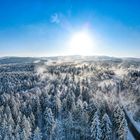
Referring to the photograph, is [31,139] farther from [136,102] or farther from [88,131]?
[136,102]

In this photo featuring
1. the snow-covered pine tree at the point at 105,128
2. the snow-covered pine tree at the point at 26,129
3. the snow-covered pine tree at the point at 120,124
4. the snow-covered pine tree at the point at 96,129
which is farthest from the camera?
the snow-covered pine tree at the point at 26,129

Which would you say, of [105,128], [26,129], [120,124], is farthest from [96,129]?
[26,129]

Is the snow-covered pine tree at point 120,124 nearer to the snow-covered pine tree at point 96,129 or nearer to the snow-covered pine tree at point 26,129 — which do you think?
the snow-covered pine tree at point 96,129

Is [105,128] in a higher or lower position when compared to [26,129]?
higher

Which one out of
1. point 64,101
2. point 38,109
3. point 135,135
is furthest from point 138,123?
point 38,109

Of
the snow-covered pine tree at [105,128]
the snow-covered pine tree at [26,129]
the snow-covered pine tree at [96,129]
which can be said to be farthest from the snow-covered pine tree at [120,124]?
the snow-covered pine tree at [26,129]

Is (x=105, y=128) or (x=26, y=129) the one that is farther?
Result: (x=26, y=129)

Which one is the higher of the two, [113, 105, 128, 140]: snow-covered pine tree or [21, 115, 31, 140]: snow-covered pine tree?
[113, 105, 128, 140]: snow-covered pine tree

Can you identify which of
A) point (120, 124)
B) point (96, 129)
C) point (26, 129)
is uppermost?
point (120, 124)

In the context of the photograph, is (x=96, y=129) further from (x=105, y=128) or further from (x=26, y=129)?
(x=26, y=129)

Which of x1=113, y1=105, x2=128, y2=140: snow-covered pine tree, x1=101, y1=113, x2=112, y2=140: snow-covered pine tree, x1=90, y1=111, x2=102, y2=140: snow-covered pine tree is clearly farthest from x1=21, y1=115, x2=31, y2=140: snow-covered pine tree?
x1=113, y1=105, x2=128, y2=140: snow-covered pine tree

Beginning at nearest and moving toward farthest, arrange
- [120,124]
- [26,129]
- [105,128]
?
[105,128] → [120,124] → [26,129]

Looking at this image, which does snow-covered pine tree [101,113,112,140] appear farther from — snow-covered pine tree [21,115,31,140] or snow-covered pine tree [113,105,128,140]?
snow-covered pine tree [21,115,31,140]
